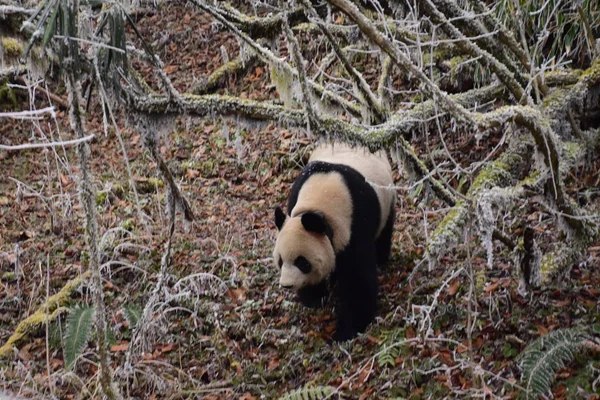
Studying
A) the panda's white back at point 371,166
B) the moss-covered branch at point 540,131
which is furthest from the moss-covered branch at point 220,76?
the moss-covered branch at point 540,131

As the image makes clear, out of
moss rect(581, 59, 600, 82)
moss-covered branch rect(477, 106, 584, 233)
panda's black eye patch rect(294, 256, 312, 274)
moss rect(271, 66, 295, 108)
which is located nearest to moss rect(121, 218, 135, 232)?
panda's black eye patch rect(294, 256, 312, 274)

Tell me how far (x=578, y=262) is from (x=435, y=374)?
1735 mm

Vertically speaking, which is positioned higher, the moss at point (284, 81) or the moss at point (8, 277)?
the moss at point (284, 81)

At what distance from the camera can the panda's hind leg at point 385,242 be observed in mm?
6965

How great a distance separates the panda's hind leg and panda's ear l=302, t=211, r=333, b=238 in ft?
3.54

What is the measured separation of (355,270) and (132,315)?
2.15 metres

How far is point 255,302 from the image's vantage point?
6852 millimetres

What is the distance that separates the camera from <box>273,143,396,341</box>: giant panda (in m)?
6.05

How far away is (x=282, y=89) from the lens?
607cm

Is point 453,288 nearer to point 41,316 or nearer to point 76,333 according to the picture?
point 76,333

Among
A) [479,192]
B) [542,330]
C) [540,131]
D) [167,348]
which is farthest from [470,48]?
[167,348]

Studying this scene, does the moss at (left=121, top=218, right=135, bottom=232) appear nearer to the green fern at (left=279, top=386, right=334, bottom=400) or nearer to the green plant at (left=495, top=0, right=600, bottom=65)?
the green fern at (left=279, top=386, right=334, bottom=400)

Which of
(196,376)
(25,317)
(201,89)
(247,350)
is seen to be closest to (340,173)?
(247,350)

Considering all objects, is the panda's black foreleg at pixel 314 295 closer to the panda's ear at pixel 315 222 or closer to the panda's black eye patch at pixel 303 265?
the panda's black eye patch at pixel 303 265
